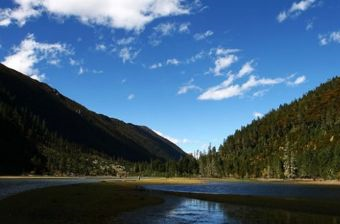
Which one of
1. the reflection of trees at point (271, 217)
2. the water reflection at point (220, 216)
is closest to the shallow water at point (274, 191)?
the reflection of trees at point (271, 217)

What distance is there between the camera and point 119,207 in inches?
2233

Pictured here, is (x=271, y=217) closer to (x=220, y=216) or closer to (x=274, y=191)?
(x=220, y=216)

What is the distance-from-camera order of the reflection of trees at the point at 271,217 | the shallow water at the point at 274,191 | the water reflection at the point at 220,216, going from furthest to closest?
the shallow water at the point at 274,191
the reflection of trees at the point at 271,217
the water reflection at the point at 220,216

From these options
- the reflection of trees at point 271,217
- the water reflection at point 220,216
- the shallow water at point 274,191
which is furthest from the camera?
the shallow water at point 274,191

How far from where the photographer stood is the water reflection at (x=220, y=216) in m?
44.9

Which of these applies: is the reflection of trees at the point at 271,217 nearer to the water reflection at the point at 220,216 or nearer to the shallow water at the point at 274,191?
the water reflection at the point at 220,216

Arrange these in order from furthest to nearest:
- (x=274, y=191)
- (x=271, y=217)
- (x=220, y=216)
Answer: (x=274, y=191) < (x=220, y=216) < (x=271, y=217)

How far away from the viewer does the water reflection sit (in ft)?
147

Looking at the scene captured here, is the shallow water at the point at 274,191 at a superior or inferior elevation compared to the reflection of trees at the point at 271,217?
superior

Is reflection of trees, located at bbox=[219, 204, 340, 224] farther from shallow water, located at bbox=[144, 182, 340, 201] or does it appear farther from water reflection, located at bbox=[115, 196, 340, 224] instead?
shallow water, located at bbox=[144, 182, 340, 201]

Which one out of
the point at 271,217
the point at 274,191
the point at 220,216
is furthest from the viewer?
the point at 274,191

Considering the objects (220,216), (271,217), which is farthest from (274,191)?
(220,216)

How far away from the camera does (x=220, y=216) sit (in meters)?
49.4

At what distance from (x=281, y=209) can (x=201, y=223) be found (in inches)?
680
